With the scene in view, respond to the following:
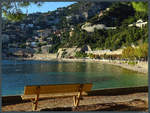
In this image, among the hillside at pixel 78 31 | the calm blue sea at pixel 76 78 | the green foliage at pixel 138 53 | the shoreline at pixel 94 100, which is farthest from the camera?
the hillside at pixel 78 31

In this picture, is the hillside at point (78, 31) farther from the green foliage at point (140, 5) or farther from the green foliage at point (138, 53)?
the green foliage at point (140, 5)

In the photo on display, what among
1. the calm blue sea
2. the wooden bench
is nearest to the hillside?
the calm blue sea

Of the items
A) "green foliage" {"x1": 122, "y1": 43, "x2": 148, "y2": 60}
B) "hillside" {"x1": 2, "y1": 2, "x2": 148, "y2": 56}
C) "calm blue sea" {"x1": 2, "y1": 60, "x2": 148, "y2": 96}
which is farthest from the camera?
"hillside" {"x1": 2, "y1": 2, "x2": 148, "y2": 56}

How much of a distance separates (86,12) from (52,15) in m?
13.1

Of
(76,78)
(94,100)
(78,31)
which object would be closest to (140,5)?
(94,100)

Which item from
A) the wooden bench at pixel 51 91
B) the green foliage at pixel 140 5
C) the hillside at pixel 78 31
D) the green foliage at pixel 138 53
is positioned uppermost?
the hillside at pixel 78 31

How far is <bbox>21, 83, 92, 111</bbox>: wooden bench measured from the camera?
305 centimetres

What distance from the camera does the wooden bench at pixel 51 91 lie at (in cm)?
305

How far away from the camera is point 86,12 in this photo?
89438 millimetres

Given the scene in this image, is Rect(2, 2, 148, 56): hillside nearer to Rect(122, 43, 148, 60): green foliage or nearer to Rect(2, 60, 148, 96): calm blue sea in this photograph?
Rect(122, 43, 148, 60): green foliage

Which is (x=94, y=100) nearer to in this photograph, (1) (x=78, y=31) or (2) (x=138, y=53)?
(2) (x=138, y=53)

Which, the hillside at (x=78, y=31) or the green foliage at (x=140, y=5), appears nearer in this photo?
the green foliage at (x=140, y=5)

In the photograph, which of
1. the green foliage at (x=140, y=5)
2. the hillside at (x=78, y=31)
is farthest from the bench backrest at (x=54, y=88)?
the hillside at (x=78, y=31)

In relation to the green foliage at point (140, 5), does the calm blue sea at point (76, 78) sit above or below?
below
